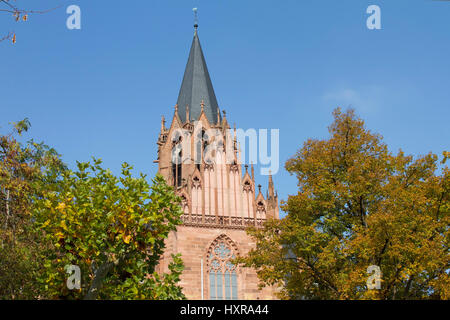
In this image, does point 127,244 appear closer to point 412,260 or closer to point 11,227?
point 11,227

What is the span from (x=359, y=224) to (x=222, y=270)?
1757 centimetres

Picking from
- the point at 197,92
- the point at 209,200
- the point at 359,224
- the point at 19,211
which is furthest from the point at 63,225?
the point at 197,92

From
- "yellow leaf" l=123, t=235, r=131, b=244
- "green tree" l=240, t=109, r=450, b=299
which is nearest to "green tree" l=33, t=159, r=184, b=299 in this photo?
"yellow leaf" l=123, t=235, r=131, b=244

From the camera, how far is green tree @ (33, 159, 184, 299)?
47.9 ft

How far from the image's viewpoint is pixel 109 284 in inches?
604

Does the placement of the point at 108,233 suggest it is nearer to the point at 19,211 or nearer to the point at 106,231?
the point at 106,231

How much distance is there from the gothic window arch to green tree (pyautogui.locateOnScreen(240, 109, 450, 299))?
14419mm

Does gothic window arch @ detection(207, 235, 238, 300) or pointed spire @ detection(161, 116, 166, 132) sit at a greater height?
pointed spire @ detection(161, 116, 166, 132)

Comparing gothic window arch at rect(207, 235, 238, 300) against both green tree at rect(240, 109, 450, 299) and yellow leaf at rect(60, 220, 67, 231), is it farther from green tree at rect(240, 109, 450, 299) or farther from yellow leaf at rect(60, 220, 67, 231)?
yellow leaf at rect(60, 220, 67, 231)

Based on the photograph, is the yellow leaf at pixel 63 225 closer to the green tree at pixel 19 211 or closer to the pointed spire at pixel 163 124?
the green tree at pixel 19 211

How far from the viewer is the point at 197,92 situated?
47.5m
